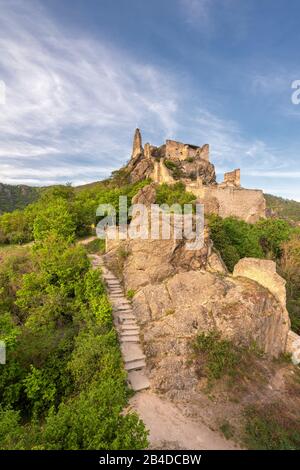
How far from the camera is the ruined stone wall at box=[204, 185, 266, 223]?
1058 inches

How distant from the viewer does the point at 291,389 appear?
770 cm

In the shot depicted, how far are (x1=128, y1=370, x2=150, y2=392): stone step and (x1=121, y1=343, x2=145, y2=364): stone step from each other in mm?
402

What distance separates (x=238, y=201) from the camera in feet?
92.1

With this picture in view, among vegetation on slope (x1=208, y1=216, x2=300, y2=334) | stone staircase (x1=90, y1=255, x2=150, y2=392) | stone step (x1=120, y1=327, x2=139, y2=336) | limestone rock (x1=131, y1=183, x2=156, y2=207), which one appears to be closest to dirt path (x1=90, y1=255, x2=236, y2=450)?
stone staircase (x1=90, y1=255, x2=150, y2=392)

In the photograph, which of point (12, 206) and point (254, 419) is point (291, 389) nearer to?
point (254, 419)

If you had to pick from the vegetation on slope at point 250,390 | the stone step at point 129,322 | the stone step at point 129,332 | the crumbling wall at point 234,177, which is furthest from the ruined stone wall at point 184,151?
the vegetation on slope at point 250,390

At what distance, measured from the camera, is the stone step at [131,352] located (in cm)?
798

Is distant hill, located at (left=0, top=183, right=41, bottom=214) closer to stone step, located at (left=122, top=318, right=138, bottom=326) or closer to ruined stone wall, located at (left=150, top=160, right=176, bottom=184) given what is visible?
ruined stone wall, located at (left=150, top=160, right=176, bottom=184)

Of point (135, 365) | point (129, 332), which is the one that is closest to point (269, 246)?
point (129, 332)

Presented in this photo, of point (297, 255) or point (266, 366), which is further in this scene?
point (297, 255)

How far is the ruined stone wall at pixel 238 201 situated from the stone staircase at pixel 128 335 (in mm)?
18059

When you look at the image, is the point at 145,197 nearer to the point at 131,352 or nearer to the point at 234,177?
the point at 131,352
